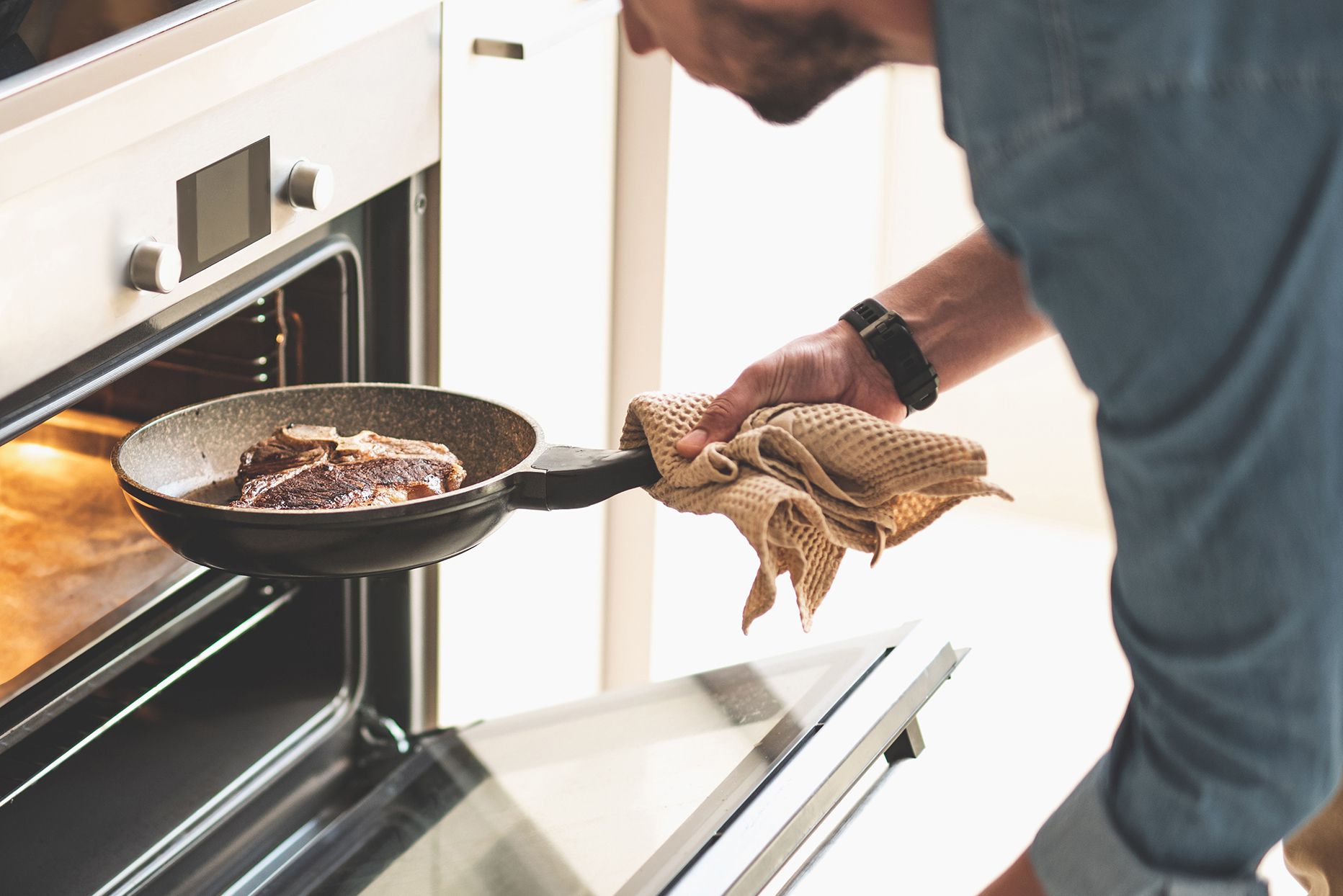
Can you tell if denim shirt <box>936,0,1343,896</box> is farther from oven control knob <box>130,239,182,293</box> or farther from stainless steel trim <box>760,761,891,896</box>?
oven control knob <box>130,239,182,293</box>

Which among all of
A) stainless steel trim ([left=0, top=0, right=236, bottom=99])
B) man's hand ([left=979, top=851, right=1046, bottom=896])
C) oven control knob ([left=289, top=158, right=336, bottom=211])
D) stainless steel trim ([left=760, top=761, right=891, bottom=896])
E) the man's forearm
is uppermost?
stainless steel trim ([left=0, top=0, right=236, bottom=99])

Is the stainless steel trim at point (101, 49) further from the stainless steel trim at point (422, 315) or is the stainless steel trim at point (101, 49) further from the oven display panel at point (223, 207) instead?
the stainless steel trim at point (422, 315)

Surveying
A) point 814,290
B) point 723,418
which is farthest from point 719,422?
point 814,290

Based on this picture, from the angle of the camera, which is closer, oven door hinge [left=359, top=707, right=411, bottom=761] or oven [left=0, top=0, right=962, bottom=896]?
oven [left=0, top=0, right=962, bottom=896]

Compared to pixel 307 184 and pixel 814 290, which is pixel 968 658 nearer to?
pixel 307 184

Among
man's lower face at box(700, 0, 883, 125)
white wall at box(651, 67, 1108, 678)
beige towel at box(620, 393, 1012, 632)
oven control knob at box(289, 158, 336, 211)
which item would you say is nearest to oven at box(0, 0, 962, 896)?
oven control knob at box(289, 158, 336, 211)

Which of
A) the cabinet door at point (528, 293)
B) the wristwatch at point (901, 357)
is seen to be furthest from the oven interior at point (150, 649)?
the wristwatch at point (901, 357)

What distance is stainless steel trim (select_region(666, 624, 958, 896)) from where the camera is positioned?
746 mm

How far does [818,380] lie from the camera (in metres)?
0.92

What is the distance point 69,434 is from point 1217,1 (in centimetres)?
88

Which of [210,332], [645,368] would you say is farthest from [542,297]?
[210,332]

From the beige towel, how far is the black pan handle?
2 cm

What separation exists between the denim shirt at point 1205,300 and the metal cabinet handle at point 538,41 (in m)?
0.57

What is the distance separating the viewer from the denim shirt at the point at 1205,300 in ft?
1.51
